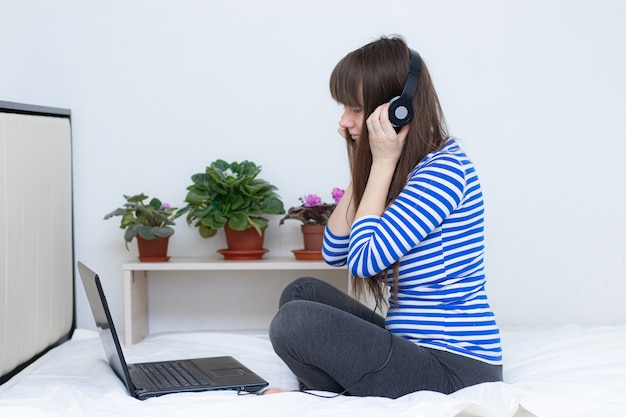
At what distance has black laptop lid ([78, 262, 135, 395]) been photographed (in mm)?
1363

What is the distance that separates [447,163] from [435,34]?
112cm

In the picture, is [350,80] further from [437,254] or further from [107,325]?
[107,325]

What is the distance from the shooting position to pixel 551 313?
2.47 meters

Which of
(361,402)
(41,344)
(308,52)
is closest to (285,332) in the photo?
(361,402)

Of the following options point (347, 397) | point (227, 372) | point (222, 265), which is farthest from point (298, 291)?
point (222, 265)

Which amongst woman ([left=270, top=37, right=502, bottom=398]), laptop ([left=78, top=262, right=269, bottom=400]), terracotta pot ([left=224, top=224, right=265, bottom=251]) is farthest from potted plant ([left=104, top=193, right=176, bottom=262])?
woman ([left=270, top=37, right=502, bottom=398])

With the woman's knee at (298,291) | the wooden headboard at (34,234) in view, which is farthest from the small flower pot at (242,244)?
the woman's knee at (298,291)

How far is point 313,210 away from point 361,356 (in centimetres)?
92

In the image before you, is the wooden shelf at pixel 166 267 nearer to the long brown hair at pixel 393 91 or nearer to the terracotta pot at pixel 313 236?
the terracotta pot at pixel 313 236

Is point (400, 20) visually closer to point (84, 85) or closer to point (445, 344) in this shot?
point (84, 85)

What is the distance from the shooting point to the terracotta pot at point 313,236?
2209mm

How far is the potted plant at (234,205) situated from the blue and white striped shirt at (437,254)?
802 millimetres

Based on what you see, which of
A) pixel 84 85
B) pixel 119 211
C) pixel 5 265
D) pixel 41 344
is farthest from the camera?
pixel 84 85

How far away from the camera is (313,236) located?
2.21 meters
